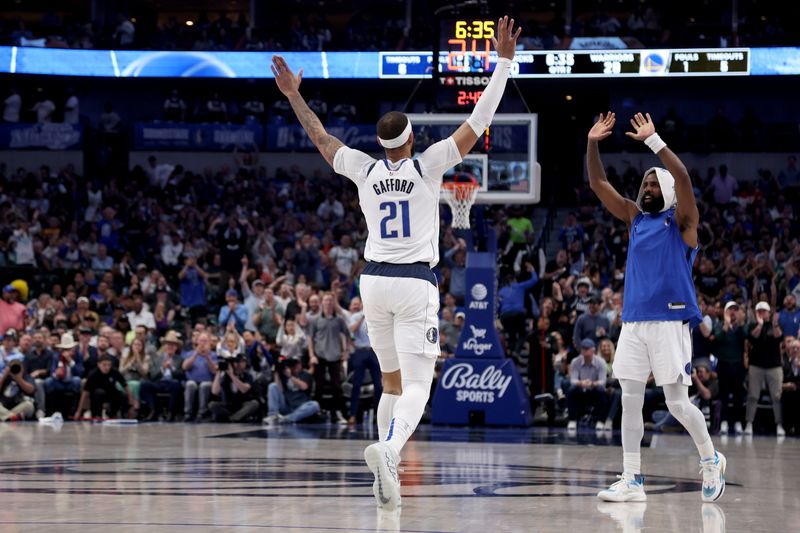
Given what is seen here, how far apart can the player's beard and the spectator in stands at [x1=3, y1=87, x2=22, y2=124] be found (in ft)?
86.7

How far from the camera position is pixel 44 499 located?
7395mm

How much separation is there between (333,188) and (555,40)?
6756mm

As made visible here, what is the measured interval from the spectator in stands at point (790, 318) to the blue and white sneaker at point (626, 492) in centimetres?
1125

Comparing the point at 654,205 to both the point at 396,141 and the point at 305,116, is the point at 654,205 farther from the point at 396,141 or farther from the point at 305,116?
the point at 305,116

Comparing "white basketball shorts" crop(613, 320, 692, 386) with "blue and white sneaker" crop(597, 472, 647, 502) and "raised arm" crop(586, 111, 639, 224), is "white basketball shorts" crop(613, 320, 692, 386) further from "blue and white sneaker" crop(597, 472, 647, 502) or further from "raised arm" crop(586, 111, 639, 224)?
"raised arm" crop(586, 111, 639, 224)

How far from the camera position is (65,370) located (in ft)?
58.9

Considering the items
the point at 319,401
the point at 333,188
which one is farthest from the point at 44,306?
the point at 333,188

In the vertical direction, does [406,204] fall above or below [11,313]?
above

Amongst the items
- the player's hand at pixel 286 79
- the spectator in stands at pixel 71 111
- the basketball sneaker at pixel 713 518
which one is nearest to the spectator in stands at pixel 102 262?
the spectator in stands at pixel 71 111

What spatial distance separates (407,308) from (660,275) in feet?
6.17

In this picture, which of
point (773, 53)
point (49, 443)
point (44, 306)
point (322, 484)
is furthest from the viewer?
point (773, 53)

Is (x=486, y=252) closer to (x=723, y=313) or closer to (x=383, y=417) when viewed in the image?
(x=723, y=313)

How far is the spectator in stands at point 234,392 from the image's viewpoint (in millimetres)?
17531

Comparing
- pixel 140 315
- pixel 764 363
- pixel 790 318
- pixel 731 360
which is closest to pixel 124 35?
pixel 140 315
